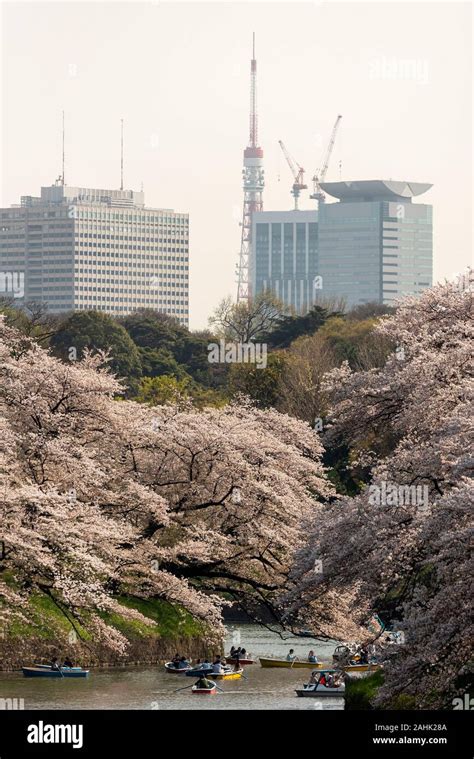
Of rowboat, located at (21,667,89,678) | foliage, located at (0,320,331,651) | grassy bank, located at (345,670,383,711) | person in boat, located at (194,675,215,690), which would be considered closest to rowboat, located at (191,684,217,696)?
person in boat, located at (194,675,215,690)

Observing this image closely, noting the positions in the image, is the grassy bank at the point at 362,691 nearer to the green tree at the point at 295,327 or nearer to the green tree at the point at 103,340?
the green tree at the point at 295,327

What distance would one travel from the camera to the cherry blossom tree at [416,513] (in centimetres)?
3036

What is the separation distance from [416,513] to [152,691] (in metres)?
15.6

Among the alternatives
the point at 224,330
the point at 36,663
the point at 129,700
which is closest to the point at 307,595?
the point at 129,700

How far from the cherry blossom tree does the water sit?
4.01 meters

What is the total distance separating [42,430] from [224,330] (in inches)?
3266

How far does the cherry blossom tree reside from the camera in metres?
30.4

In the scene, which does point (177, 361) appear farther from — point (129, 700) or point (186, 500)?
point (129, 700)

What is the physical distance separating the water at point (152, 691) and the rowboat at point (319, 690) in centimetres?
31

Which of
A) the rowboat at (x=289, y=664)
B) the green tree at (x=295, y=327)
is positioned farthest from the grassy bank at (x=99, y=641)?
the green tree at (x=295, y=327)

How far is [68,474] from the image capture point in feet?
173

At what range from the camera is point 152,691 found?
152ft
